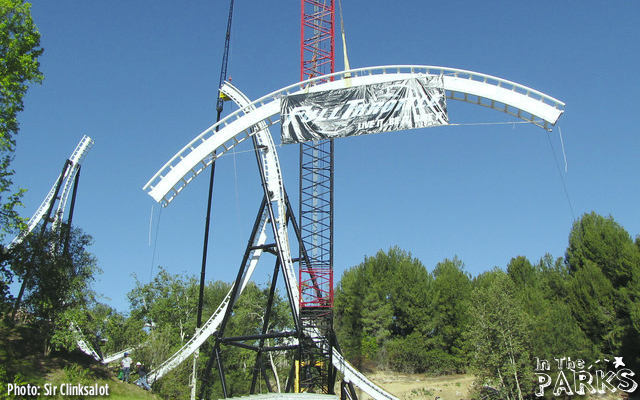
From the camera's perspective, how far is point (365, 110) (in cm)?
1914

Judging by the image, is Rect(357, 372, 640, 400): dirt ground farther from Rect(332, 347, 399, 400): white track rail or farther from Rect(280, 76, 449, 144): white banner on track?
Rect(280, 76, 449, 144): white banner on track

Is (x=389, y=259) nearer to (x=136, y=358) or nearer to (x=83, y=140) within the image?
(x=136, y=358)

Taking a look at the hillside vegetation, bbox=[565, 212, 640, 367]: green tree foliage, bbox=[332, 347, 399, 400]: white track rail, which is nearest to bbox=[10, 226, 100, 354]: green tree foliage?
the hillside vegetation

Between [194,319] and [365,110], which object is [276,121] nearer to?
[365,110]

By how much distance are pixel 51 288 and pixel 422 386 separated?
103ft

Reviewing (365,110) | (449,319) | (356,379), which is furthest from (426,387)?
(365,110)

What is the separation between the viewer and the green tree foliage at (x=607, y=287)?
3181 cm

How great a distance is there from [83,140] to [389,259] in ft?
119

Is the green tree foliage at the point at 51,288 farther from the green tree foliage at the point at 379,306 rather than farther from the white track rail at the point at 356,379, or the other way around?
the green tree foliage at the point at 379,306

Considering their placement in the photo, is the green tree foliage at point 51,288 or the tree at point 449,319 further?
the tree at point 449,319

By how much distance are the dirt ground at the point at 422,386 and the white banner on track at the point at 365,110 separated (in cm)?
2452

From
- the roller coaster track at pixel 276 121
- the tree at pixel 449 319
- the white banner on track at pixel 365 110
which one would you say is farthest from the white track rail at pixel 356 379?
the tree at pixel 449 319

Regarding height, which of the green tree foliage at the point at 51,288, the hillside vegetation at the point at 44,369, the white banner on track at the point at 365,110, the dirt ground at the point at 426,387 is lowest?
the dirt ground at the point at 426,387

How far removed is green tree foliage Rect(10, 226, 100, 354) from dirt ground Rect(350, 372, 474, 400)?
25524 mm
